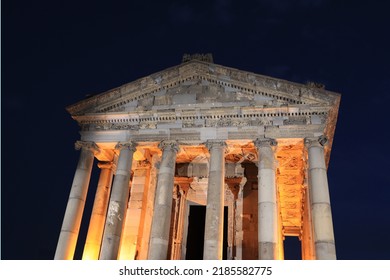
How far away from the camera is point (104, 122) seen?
21.1 m

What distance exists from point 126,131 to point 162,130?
2.26m

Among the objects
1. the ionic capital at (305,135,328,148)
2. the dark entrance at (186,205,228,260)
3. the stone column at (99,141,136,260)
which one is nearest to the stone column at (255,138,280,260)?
the ionic capital at (305,135,328,148)

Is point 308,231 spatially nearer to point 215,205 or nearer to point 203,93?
point 215,205

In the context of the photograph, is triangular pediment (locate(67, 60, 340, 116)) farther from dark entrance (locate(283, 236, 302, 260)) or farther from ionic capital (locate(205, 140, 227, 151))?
dark entrance (locate(283, 236, 302, 260))

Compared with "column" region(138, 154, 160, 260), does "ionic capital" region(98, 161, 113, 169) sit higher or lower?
higher

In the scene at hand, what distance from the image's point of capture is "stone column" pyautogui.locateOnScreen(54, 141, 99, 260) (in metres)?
17.9

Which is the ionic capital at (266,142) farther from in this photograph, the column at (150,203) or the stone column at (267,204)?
the column at (150,203)

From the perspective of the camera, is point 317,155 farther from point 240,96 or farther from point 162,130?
point 162,130

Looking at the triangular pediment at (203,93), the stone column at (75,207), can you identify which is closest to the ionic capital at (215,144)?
the triangular pediment at (203,93)

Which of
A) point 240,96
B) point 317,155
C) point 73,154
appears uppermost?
point 73,154

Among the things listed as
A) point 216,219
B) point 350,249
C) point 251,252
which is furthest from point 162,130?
point 350,249

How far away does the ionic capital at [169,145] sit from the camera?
19.5 meters
